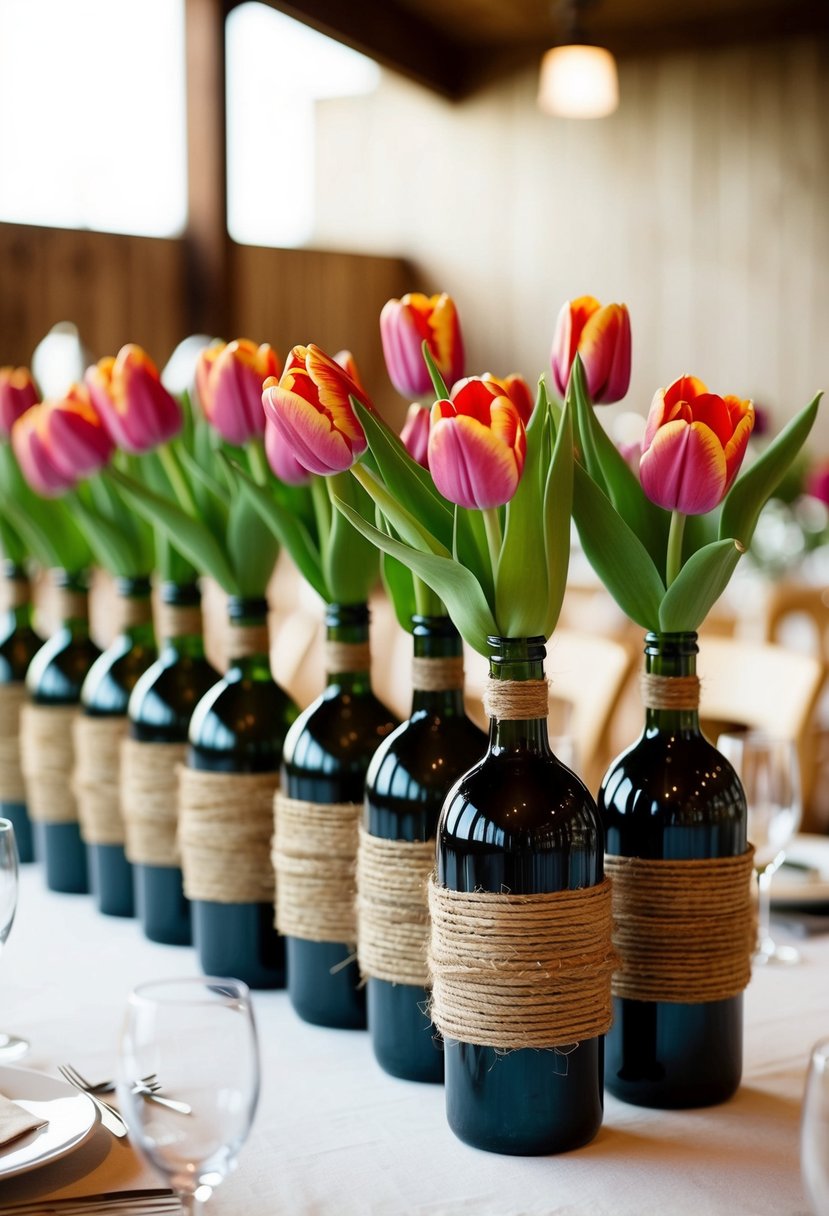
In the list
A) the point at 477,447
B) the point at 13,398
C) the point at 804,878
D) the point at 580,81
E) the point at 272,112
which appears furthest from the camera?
the point at 272,112

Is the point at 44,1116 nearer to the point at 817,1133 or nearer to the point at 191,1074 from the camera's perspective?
the point at 191,1074

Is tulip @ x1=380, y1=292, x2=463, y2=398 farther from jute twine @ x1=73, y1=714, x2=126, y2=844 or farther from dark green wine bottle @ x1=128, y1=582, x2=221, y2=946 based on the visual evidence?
jute twine @ x1=73, y1=714, x2=126, y2=844

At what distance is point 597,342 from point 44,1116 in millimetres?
555

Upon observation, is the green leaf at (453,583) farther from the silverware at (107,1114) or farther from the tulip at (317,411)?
the silverware at (107,1114)

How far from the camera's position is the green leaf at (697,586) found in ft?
2.54

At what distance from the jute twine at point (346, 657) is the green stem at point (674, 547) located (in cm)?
24

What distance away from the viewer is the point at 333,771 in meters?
0.95

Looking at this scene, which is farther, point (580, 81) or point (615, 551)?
point (580, 81)

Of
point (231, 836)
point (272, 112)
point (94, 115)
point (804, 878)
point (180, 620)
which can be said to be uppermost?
point (272, 112)

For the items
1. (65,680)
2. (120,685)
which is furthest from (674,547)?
(65,680)

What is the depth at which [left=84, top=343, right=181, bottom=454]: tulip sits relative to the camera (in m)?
1.12

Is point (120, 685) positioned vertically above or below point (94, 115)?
below

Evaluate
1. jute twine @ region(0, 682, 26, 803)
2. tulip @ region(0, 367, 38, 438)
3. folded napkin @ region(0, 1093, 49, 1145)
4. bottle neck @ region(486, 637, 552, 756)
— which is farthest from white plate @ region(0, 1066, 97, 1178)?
tulip @ region(0, 367, 38, 438)

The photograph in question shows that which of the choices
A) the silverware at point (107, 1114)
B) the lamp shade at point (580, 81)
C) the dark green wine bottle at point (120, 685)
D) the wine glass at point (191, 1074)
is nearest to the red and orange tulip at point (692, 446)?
the wine glass at point (191, 1074)
